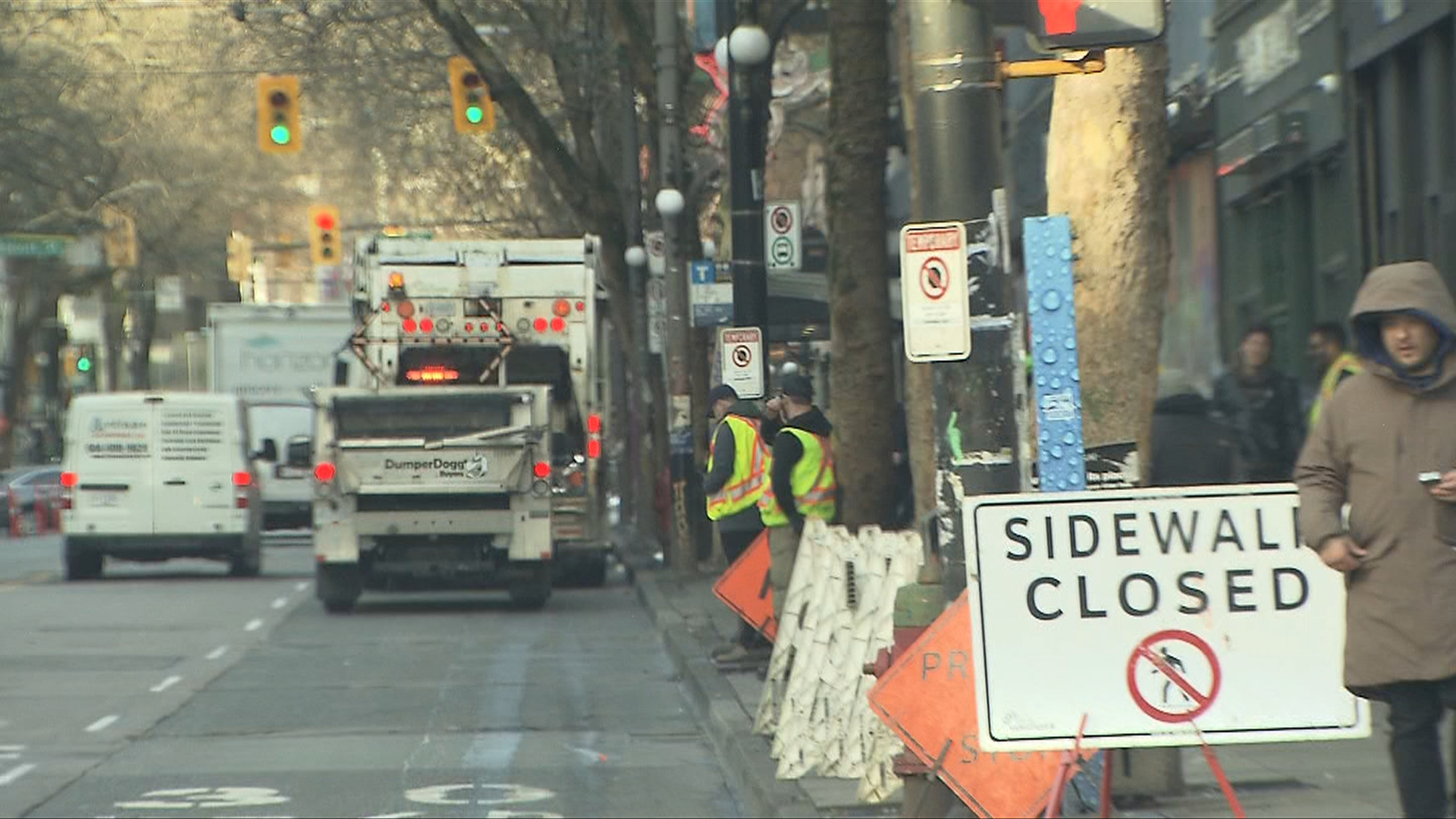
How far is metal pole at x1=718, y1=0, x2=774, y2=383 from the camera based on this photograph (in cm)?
1752

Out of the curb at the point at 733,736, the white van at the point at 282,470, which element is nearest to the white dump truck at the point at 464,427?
the curb at the point at 733,736

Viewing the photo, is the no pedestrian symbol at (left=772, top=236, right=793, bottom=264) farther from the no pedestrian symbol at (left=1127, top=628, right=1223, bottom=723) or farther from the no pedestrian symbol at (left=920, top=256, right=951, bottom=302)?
the no pedestrian symbol at (left=1127, top=628, right=1223, bottom=723)

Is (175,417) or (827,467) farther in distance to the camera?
(175,417)

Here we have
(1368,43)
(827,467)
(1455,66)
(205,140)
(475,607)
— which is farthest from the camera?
(205,140)

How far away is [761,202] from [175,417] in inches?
501

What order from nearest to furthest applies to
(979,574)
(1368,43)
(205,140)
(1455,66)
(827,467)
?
(979,574)
(827,467)
(1455,66)
(1368,43)
(205,140)

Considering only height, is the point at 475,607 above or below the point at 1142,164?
below

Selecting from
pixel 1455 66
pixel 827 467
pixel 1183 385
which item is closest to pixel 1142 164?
pixel 1183 385

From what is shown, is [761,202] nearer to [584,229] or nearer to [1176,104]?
[1176,104]

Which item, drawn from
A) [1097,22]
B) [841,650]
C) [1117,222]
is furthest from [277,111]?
[1097,22]

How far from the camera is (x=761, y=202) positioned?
A: 18.4m

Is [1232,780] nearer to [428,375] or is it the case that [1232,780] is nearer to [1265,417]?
[1265,417]

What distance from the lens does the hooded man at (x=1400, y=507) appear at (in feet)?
21.7

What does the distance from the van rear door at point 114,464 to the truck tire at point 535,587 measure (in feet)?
23.8
